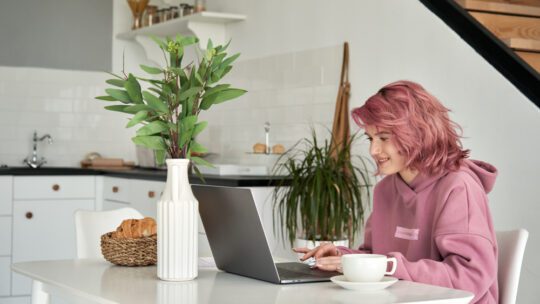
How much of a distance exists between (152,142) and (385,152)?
2.03ft

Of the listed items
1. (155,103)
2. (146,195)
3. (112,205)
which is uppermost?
(155,103)

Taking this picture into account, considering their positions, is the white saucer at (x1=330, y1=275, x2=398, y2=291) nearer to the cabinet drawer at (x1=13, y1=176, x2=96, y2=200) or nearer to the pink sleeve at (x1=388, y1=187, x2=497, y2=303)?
the pink sleeve at (x1=388, y1=187, x2=497, y2=303)

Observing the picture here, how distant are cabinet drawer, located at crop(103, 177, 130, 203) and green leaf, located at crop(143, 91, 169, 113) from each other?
3271 millimetres

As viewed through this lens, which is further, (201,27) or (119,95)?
(201,27)

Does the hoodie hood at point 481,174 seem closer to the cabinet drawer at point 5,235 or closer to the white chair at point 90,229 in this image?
the white chair at point 90,229

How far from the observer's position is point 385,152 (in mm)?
2340

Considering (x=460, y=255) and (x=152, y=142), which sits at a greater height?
(x=152, y=142)

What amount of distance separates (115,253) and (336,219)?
5.64 ft

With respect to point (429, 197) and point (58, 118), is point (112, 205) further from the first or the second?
point (429, 197)

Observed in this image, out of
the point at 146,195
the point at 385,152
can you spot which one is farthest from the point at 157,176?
the point at 385,152

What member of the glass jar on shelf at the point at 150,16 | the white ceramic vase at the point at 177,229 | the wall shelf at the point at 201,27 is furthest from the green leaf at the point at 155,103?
the glass jar on shelf at the point at 150,16

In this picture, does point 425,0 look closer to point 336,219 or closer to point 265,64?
point 336,219

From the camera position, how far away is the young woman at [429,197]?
211 centimetres

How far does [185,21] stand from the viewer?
5.46 metres
